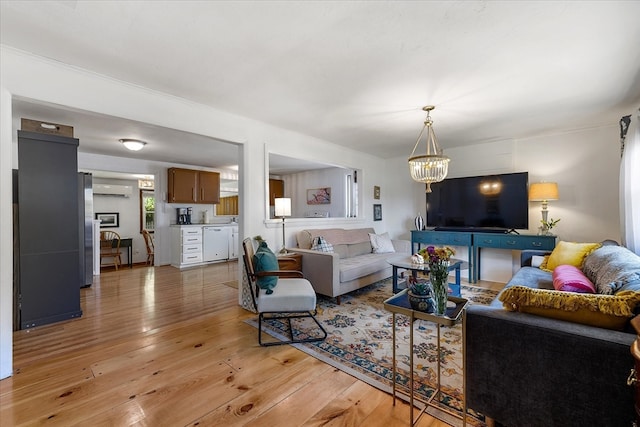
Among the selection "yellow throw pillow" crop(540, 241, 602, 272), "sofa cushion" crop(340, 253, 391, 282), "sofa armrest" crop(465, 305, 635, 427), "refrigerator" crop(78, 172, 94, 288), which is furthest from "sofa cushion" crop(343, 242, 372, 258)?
"refrigerator" crop(78, 172, 94, 288)

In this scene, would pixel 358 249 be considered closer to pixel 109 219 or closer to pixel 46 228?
pixel 46 228

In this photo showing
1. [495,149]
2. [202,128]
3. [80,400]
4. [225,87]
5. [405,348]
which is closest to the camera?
[80,400]

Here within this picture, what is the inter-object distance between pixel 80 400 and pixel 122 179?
23.1 ft

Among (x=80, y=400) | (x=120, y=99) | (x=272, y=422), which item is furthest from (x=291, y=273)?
(x=120, y=99)

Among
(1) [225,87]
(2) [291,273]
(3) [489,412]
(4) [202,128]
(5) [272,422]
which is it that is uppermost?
(1) [225,87]

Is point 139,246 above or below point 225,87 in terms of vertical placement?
below

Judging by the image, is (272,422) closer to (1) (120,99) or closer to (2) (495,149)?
(1) (120,99)

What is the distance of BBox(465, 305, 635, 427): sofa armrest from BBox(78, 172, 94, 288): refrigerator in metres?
5.16

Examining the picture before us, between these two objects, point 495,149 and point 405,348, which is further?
point 495,149

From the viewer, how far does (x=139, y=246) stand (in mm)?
7547

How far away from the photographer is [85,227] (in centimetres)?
442

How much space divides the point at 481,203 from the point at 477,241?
0.63 meters

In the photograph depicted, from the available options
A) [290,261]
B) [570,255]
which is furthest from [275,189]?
[570,255]

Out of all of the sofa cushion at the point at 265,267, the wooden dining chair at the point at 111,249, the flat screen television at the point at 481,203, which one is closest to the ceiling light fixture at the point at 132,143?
the wooden dining chair at the point at 111,249
